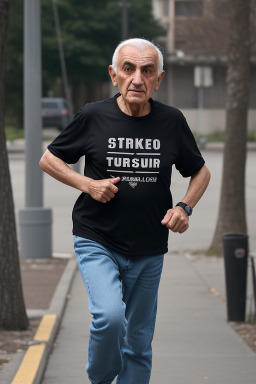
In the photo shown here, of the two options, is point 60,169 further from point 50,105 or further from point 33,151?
point 50,105

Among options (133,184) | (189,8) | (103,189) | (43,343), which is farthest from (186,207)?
(189,8)

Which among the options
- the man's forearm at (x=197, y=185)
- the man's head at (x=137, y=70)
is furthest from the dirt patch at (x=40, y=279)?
the man's head at (x=137, y=70)

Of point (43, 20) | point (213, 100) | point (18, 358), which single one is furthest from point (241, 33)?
point (43, 20)

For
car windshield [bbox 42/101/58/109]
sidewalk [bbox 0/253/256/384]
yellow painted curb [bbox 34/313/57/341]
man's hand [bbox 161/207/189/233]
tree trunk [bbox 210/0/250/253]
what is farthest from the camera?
car windshield [bbox 42/101/58/109]

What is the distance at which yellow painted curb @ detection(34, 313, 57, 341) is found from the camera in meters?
7.18

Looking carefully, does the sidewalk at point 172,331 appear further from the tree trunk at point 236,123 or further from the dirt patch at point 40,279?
the tree trunk at point 236,123

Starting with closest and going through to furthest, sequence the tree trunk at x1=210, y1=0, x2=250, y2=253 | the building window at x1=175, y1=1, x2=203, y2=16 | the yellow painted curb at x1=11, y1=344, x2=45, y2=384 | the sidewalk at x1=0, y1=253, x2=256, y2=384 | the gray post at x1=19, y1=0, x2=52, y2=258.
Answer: the yellow painted curb at x1=11, y1=344, x2=45, y2=384
the sidewalk at x1=0, y1=253, x2=256, y2=384
the gray post at x1=19, y1=0, x2=52, y2=258
the tree trunk at x1=210, y1=0, x2=250, y2=253
the building window at x1=175, y1=1, x2=203, y2=16

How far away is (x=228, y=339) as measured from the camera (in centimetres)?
760

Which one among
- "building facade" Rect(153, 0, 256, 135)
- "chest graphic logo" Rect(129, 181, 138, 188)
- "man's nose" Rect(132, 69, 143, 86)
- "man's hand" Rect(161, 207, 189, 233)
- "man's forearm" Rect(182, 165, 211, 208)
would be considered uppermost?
"man's nose" Rect(132, 69, 143, 86)

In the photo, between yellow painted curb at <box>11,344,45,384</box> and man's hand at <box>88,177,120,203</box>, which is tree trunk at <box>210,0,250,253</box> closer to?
yellow painted curb at <box>11,344,45,384</box>

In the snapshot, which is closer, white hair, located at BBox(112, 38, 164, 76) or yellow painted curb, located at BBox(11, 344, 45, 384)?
white hair, located at BBox(112, 38, 164, 76)

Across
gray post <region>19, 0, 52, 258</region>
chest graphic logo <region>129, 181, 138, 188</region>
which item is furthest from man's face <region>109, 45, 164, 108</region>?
gray post <region>19, 0, 52, 258</region>

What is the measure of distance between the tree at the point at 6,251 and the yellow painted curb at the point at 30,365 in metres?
0.71

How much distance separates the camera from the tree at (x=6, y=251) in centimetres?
753
